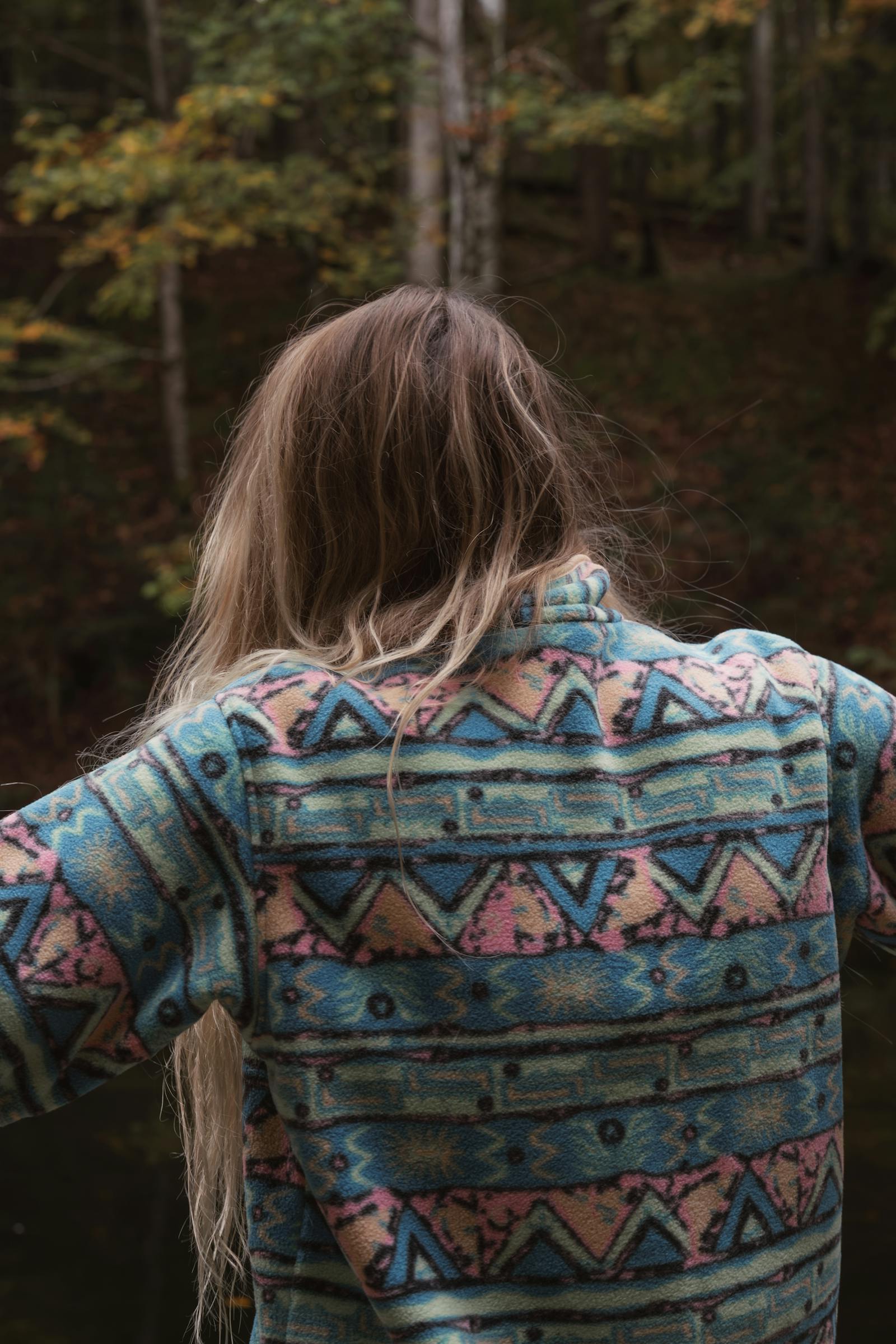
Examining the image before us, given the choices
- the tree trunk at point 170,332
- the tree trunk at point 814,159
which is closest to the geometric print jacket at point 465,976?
the tree trunk at point 170,332

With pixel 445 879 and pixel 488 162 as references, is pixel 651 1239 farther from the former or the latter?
pixel 488 162

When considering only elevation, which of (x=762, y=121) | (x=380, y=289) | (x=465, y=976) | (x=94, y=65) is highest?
(x=762, y=121)

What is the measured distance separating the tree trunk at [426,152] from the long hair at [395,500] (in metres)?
6.34

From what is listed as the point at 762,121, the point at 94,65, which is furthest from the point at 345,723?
the point at 762,121

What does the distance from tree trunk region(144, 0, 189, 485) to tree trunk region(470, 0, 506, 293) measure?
2.41m

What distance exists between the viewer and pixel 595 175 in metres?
12.9

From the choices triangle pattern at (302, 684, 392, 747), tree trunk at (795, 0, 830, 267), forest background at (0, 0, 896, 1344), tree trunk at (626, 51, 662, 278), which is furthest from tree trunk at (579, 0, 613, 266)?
triangle pattern at (302, 684, 392, 747)

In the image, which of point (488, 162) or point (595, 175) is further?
point (595, 175)

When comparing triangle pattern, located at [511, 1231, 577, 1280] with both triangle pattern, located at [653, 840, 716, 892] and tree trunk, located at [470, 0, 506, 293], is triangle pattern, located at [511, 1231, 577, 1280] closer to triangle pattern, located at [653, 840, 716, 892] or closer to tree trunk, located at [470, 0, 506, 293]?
triangle pattern, located at [653, 840, 716, 892]

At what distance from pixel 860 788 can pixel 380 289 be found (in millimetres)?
1963

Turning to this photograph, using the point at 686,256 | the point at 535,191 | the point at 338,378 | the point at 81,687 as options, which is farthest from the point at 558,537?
the point at 535,191

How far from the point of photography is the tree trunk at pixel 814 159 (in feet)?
39.6

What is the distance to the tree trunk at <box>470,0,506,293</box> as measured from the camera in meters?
6.77

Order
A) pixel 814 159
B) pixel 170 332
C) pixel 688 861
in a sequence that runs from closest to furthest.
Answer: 1. pixel 688 861
2. pixel 170 332
3. pixel 814 159
